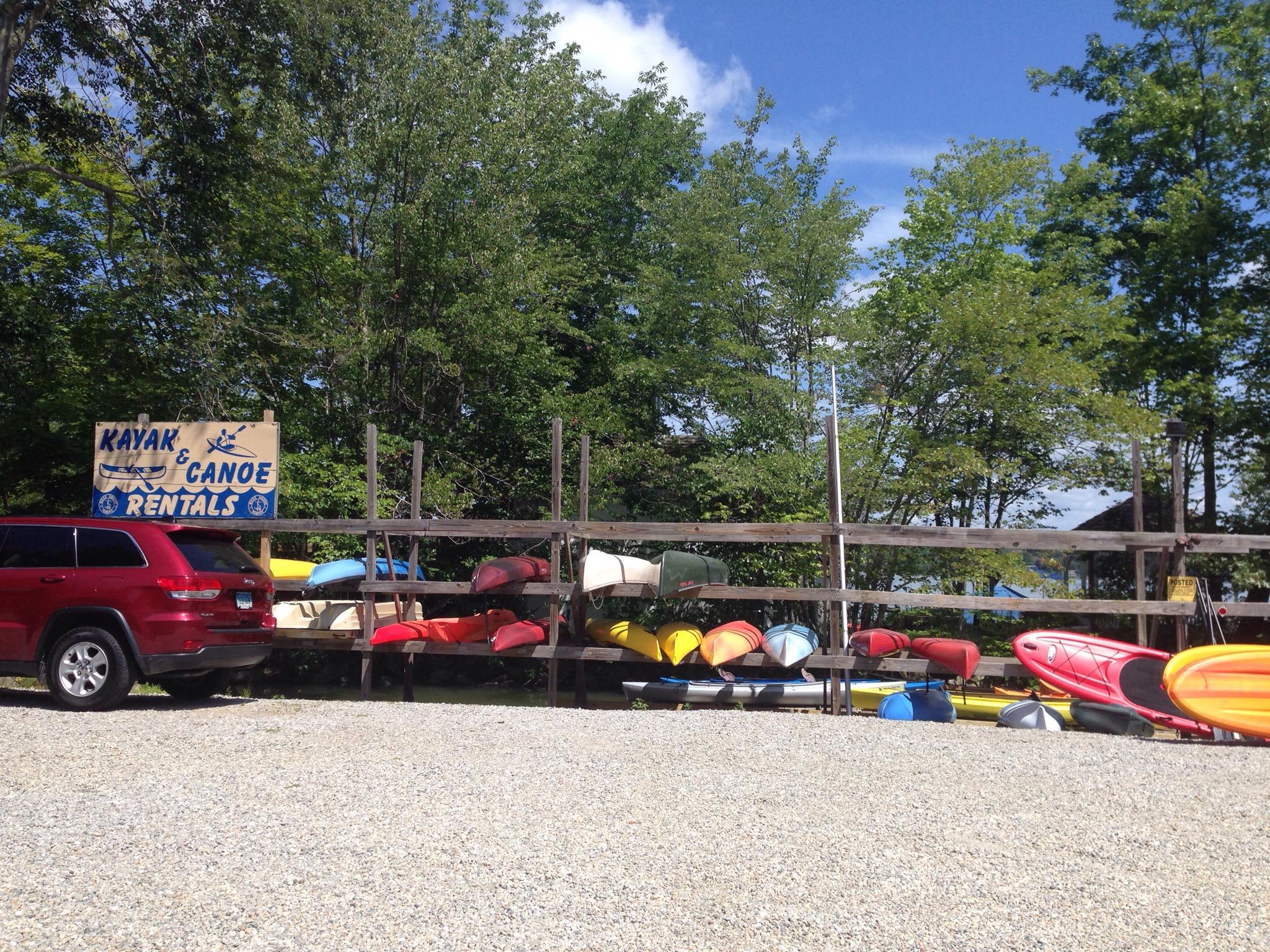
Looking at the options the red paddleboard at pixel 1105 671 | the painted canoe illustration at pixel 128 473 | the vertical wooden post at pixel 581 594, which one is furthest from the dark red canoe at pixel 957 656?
the painted canoe illustration at pixel 128 473

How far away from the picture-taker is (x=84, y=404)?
58.6 feet

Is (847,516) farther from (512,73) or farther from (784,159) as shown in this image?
(512,73)

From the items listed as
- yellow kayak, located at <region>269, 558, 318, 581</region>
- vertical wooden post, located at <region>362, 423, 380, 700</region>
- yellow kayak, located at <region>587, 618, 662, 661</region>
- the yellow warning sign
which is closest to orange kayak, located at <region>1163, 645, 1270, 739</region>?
the yellow warning sign

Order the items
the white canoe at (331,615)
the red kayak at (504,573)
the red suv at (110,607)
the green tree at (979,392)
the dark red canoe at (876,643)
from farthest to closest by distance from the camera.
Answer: the green tree at (979,392), the white canoe at (331,615), the red kayak at (504,573), the dark red canoe at (876,643), the red suv at (110,607)

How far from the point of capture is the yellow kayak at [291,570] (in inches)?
543

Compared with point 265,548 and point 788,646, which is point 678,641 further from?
point 265,548

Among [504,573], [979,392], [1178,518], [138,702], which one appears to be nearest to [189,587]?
[138,702]

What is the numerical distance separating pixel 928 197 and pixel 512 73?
9.72m

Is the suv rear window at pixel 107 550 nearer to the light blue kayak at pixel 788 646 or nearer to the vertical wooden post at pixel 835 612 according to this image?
the light blue kayak at pixel 788 646

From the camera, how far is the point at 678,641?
12070 mm

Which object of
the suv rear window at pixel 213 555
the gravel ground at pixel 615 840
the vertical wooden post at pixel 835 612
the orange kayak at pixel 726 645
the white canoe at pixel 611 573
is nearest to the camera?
the gravel ground at pixel 615 840

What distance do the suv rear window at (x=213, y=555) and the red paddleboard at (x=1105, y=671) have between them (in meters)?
7.80

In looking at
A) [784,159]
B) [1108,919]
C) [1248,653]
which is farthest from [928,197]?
[1108,919]

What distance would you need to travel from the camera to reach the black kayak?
970 centimetres
